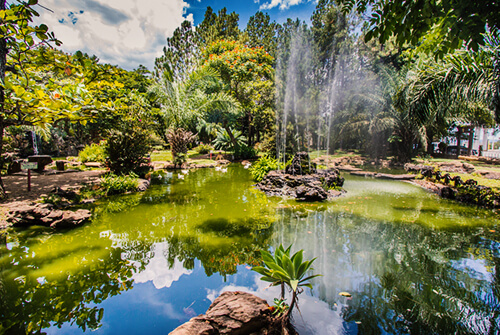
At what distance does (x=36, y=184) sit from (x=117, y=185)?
9.33ft

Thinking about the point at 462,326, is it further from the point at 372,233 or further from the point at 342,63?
the point at 342,63

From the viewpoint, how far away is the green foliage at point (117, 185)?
7691 millimetres

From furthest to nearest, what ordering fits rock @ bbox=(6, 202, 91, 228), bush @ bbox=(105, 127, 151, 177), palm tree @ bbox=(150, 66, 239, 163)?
palm tree @ bbox=(150, 66, 239, 163) < bush @ bbox=(105, 127, 151, 177) < rock @ bbox=(6, 202, 91, 228)

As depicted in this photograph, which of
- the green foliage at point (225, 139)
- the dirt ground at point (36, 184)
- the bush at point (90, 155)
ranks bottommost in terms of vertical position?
the dirt ground at point (36, 184)

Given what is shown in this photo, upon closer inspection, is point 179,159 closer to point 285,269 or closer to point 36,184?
point 36,184

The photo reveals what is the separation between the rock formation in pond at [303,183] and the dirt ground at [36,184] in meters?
6.77

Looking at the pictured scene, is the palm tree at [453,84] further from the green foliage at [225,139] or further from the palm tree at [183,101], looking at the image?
the green foliage at [225,139]

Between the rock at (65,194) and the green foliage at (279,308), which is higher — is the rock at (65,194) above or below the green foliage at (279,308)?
→ above

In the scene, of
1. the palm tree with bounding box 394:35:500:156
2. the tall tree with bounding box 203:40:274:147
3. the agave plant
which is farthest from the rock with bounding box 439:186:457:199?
the tall tree with bounding box 203:40:274:147

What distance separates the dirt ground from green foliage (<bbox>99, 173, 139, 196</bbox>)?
1094 millimetres

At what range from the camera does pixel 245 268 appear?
3418 mm

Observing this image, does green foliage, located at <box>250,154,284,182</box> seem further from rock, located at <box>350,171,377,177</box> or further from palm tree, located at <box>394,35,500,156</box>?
rock, located at <box>350,171,377,177</box>

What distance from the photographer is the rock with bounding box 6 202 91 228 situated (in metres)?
4.79

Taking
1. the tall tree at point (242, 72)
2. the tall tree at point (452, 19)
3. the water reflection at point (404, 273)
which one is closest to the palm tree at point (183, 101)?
the tall tree at point (242, 72)
